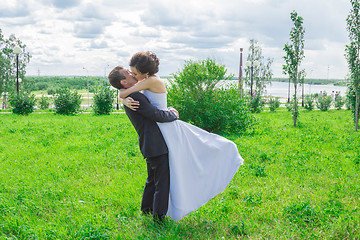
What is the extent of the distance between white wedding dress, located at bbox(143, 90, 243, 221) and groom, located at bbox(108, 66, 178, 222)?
0.27 ft

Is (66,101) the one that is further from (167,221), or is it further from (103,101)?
(167,221)

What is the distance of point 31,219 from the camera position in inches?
175

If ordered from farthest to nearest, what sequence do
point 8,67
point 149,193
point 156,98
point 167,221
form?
point 8,67 → point 149,193 → point 167,221 → point 156,98

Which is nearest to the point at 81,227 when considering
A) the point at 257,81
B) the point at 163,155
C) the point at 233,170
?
the point at 163,155

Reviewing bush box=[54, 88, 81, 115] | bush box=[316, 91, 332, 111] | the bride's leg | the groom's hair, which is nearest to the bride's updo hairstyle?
the groom's hair

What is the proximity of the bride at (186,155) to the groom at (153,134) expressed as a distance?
0.07 meters

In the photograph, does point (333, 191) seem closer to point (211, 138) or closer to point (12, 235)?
point (211, 138)

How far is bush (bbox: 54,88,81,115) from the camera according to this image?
70.8 feet

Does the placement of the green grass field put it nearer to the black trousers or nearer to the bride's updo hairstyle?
the black trousers

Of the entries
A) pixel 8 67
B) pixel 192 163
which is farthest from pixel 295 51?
pixel 8 67

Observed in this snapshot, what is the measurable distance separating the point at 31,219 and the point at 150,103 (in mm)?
2522

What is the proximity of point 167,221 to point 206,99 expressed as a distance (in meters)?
7.74

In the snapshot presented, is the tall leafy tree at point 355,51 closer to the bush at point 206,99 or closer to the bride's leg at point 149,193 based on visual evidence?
the bush at point 206,99

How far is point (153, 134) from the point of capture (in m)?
3.73
